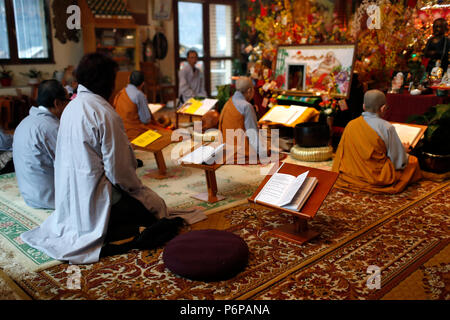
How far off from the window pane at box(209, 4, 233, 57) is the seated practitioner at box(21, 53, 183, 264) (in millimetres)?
10048

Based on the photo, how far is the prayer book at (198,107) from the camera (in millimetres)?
6953

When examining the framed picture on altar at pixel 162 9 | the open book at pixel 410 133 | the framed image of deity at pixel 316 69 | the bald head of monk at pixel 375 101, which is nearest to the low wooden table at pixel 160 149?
the bald head of monk at pixel 375 101

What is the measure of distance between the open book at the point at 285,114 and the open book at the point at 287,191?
2.82 meters

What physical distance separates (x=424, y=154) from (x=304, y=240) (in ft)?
8.66

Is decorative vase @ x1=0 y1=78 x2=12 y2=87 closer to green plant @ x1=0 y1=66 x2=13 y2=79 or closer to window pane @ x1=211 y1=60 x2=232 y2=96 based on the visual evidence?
green plant @ x1=0 y1=66 x2=13 y2=79

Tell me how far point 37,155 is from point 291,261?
105 inches

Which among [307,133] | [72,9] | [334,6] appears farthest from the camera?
[72,9]

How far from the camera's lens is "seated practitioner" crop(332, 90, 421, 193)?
175 inches

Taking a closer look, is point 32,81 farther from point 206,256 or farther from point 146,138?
point 206,256

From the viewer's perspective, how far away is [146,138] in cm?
512

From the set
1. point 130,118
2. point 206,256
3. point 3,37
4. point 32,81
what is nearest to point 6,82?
point 32,81

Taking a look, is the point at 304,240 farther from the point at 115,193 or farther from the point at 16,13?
the point at 16,13

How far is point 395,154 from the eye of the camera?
4.54m

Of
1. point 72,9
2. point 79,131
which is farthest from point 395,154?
point 72,9
